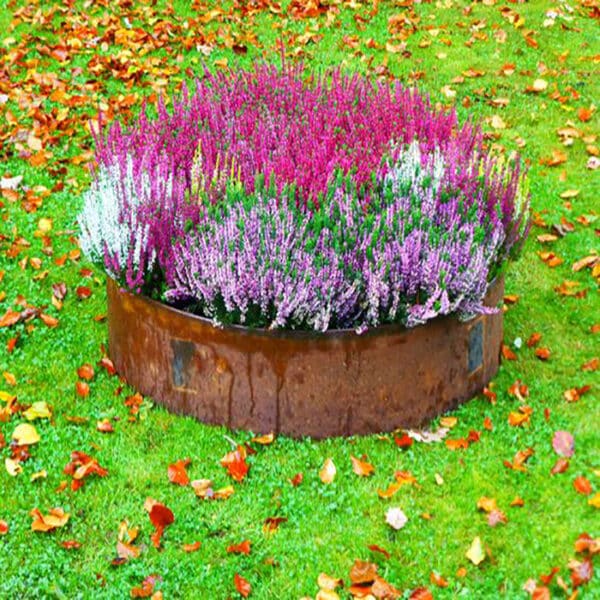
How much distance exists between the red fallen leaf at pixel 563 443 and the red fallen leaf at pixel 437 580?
0.97 metres

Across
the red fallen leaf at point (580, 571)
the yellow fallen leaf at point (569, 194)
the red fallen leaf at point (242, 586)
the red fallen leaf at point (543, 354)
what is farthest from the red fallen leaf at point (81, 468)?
the yellow fallen leaf at point (569, 194)

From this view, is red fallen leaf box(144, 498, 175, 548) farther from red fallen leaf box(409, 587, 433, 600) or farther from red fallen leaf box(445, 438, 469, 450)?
red fallen leaf box(445, 438, 469, 450)

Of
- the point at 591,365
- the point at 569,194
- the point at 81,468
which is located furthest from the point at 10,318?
the point at 569,194

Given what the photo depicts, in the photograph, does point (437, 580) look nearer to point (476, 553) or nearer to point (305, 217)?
point (476, 553)

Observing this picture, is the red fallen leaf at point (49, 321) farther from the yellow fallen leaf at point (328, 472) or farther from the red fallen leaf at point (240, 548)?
the red fallen leaf at point (240, 548)

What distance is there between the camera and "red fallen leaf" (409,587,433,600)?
366 cm

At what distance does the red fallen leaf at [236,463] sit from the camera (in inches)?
171

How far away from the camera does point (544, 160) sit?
7504mm

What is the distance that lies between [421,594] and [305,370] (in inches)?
44.1

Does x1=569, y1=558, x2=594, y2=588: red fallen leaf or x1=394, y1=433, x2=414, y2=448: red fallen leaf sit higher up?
x1=569, y1=558, x2=594, y2=588: red fallen leaf

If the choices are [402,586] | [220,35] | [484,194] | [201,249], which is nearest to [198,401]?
[201,249]

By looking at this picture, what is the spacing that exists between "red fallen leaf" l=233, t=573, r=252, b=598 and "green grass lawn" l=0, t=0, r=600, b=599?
3 centimetres

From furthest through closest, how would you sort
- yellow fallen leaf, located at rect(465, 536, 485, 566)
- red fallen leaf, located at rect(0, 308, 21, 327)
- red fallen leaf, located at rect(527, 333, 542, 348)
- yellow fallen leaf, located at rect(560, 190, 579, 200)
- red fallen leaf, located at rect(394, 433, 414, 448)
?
1. yellow fallen leaf, located at rect(560, 190, 579, 200)
2. red fallen leaf, located at rect(0, 308, 21, 327)
3. red fallen leaf, located at rect(527, 333, 542, 348)
4. red fallen leaf, located at rect(394, 433, 414, 448)
5. yellow fallen leaf, located at rect(465, 536, 485, 566)

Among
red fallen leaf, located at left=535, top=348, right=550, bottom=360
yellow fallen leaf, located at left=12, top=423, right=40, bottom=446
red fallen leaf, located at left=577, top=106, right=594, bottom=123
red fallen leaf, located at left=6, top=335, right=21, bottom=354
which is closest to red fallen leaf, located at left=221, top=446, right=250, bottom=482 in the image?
yellow fallen leaf, located at left=12, top=423, right=40, bottom=446
